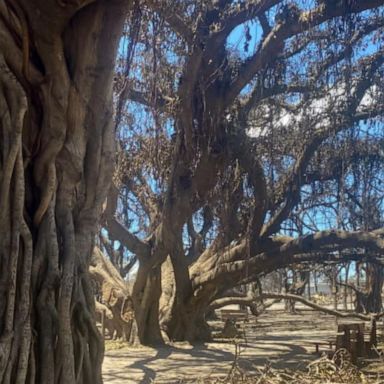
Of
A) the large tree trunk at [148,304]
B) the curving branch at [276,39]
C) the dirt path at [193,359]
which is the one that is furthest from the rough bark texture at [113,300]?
the curving branch at [276,39]

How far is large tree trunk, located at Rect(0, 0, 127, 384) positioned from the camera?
10.7 ft

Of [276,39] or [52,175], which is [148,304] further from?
[52,175]

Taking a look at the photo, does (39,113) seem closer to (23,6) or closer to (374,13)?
(23,6)

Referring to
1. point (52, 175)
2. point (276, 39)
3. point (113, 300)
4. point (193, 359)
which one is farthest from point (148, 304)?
point (52, 175)

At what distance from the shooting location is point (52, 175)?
354 cm

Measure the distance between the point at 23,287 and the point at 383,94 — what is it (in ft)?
22.0

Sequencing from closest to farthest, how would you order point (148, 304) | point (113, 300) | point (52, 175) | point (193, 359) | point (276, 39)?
point (52, 175) < point (276, 39) < point (193, 359) < point (148, 304) < point (113, 300)

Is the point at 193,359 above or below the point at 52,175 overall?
below

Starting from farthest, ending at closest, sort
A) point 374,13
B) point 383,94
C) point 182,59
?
point 383,94
point 182,59
point 374,13

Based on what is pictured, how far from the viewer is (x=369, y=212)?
10.5 meters

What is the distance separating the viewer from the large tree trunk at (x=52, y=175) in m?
3.27

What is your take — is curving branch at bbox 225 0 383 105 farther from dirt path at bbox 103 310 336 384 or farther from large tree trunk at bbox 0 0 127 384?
large tree trunk at bbox 0 0 127 384

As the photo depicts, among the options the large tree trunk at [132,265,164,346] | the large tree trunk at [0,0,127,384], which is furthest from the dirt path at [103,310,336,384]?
the large tree trunk at [0,0,127,384]

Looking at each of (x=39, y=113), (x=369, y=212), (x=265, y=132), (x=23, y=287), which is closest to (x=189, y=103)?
(x=265, y=132)
